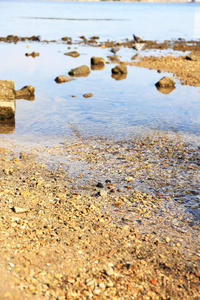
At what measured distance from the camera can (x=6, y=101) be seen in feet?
48.2

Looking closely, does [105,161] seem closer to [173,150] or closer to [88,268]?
[173,150]

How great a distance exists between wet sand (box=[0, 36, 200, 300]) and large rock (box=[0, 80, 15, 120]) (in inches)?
→ 119

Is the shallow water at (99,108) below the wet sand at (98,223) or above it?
above

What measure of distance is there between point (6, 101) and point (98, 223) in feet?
29.1

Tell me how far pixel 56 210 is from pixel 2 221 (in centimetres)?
119

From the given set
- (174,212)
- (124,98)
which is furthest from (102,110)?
(174,212)

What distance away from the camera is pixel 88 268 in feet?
19.9

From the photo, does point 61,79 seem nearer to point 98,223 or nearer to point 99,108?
point 99,108

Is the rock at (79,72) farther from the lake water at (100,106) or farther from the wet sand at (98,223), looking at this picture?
the wet sand at (98,223)

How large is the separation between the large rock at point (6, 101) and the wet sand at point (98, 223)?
3.02 m

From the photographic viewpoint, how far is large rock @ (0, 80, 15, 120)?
47.2 ft

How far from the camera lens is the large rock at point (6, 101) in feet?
47.2

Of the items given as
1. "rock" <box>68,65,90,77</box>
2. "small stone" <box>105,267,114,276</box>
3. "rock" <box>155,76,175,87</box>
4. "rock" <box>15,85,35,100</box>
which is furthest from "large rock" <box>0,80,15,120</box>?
"small stone" <box>105,267,114,276</box>

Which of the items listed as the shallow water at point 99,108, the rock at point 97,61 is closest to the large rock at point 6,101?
the shallow water at point 99,108
